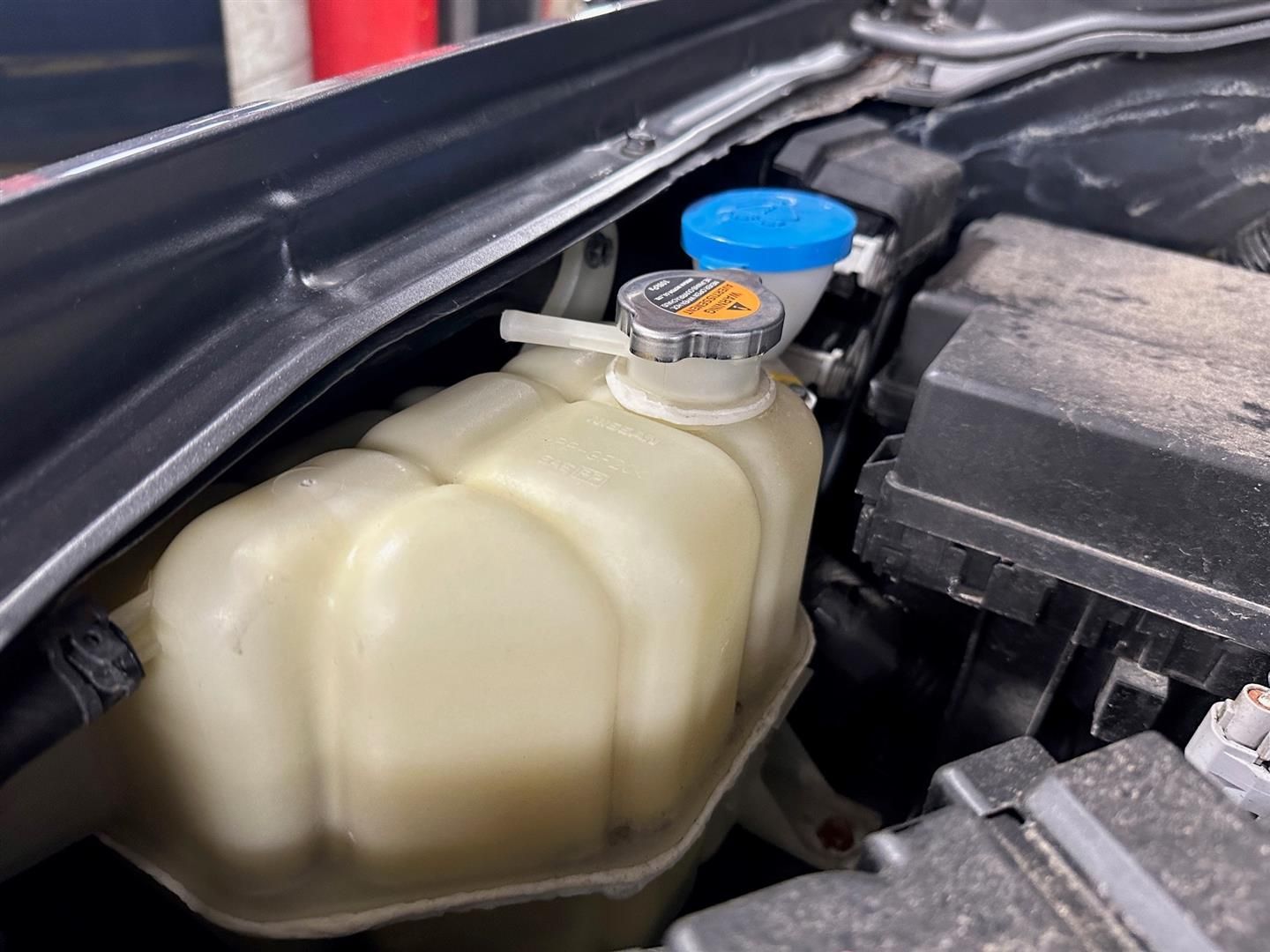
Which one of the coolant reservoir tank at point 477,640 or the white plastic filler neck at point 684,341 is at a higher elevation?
the white plastic filler neck at point 684,341

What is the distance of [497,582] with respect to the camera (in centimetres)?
61

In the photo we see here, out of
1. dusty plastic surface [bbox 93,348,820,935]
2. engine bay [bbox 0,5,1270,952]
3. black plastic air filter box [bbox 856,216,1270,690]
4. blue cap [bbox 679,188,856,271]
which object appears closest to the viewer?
engine bay [bbox 0,5,1270,952]

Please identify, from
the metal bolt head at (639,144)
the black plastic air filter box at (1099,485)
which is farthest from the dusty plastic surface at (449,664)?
the metal bolt head at (639,144)

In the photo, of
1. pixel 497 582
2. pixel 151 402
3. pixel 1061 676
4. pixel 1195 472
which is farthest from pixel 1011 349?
pixel 151 402

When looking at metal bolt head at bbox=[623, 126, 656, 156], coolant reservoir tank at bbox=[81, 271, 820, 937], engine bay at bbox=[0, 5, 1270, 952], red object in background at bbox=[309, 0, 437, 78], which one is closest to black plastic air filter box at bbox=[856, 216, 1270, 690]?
engine bay at bbox=[0, 5, 1270, 952]

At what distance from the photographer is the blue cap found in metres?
0.91

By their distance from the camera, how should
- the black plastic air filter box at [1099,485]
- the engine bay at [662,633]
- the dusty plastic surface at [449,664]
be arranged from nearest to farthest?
the engine bay at [662,633] → the dusty plastic surface at [449,664] → the black plastic air filter box at [1099,485]

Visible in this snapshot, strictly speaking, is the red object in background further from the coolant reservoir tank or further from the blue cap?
the coolant reservoir tank

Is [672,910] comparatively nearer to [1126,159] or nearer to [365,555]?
[365,555]

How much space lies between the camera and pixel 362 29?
1.83 metres

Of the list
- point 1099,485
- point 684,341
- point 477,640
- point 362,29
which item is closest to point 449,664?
point 477,640

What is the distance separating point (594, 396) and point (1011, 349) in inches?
13.7

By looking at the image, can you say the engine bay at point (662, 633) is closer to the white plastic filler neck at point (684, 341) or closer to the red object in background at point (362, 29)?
the white plastic filler neck at point (684, 341)

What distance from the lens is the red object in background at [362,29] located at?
1.82 meters
